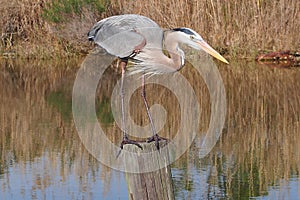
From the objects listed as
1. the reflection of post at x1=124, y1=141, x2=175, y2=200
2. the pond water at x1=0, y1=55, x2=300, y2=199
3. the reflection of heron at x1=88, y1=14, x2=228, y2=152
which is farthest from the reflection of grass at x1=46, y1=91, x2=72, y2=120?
the reflection of post at x1=124, y1=141, x2=175, y2=200

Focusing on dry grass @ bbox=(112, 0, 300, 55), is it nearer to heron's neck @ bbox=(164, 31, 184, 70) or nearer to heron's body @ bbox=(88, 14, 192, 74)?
heron's body @ bbox=(88, 14, 192, 74)

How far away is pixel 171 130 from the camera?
7.43 metres

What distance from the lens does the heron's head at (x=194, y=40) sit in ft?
14.0

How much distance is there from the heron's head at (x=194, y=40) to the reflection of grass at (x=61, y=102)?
4.40 m

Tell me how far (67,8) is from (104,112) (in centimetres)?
511

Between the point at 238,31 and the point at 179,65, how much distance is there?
896 centimetres

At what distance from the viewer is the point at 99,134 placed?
7.17 meters

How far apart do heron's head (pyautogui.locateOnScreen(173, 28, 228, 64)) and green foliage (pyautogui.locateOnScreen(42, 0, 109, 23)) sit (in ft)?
30.6

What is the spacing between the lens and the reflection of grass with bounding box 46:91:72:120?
29.7ft

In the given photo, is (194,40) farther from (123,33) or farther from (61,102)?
(61,102)

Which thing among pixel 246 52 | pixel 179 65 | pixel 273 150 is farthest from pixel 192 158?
pixel 246 52

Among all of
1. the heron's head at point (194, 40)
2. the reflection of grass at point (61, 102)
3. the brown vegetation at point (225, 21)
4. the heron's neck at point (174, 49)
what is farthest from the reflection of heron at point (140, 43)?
the brown vegetation at point (225, 21)

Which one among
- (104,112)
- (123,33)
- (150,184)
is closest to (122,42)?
(123,33)

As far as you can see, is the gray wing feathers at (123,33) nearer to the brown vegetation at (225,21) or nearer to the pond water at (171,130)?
the pond water at (171,130)
